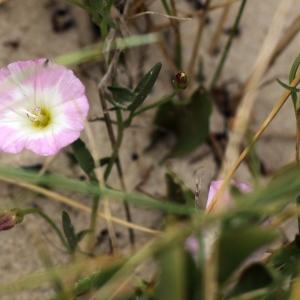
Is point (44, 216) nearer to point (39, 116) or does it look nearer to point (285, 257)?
point (39, 116)

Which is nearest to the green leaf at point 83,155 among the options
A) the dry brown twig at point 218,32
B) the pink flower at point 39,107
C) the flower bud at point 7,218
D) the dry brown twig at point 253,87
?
the pink flower at point 39,107

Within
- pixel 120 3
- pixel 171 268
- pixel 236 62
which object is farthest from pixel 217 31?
pixel 171 268

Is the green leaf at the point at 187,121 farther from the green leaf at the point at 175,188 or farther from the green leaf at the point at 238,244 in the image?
the green leaf at the point at 238,244

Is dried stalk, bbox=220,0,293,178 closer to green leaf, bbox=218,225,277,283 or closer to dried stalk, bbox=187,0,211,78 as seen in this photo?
dried stalk, bbox=187,0,211,78

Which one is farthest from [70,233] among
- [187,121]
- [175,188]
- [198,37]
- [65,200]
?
[198,37]

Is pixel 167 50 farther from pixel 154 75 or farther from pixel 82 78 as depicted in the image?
pixel 154 75

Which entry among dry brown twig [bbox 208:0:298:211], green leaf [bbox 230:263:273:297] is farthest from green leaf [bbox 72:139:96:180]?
green leaf [bbox 230:263:273:297]
